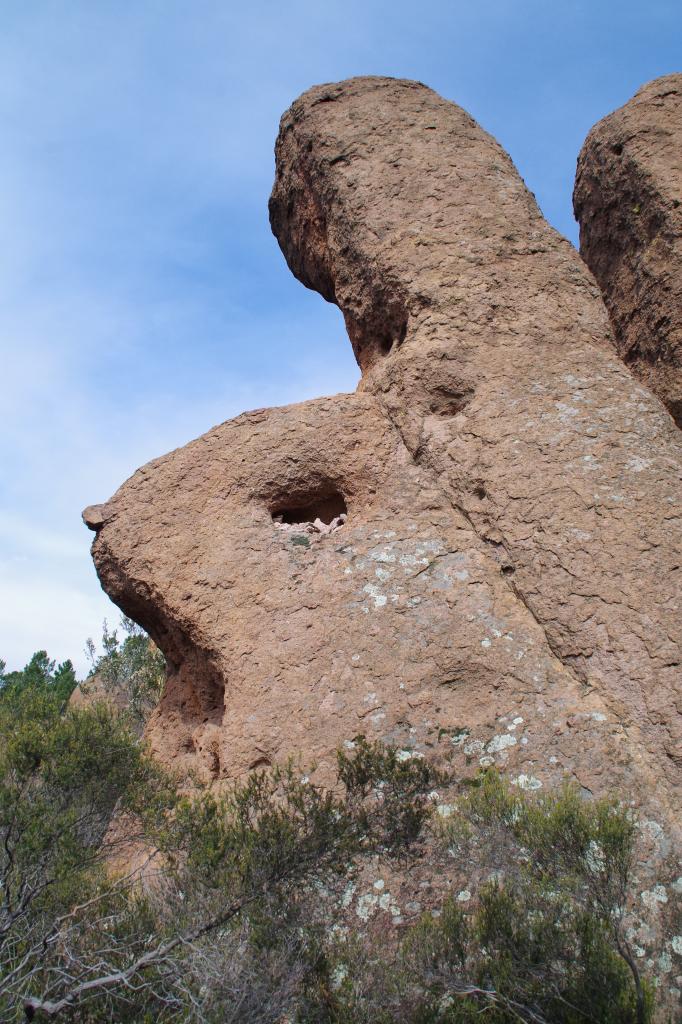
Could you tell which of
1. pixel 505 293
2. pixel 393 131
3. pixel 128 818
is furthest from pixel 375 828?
pixel 393 131

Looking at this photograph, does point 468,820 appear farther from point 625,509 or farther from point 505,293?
point 505,293

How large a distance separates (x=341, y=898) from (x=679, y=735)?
2.06m

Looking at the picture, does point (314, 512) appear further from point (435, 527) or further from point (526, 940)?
point (526, 940)

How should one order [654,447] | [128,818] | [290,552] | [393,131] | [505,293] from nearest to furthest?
[128,818] → [654,447] → [290,552] → [505,293] → [393,131]

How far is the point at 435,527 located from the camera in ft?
20.4

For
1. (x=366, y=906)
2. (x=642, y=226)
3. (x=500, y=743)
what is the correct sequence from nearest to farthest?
(x=366, y=906) < (x=500, y=743) < (x=642, y=226)

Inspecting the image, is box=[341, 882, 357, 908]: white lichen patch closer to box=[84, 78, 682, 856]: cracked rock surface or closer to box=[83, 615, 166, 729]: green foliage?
box=[84, 78, 682, 856]: cracked rock surface

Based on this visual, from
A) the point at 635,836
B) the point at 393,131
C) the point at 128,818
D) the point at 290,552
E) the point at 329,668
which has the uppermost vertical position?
the point at 393,131

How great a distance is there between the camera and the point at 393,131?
8.26 meters

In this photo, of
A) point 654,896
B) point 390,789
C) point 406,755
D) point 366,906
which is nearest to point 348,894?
point 366,906

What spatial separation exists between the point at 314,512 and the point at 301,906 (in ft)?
11.0

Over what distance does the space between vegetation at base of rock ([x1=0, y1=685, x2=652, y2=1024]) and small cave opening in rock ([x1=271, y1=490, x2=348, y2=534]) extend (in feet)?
7.22

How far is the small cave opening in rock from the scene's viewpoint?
6.87 m

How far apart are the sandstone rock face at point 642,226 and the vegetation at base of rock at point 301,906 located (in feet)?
13.9
